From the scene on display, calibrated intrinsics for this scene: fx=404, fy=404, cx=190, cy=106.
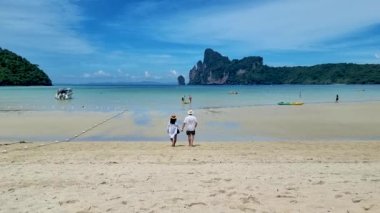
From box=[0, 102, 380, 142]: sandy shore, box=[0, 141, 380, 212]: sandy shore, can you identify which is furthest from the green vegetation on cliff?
box=[0, 141, 380, 212]: sandy shore

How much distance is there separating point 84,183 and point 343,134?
50.9 feet

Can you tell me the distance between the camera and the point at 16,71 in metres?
170

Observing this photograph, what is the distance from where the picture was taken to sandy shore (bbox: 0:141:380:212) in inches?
290

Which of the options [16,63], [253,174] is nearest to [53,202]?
[253,174]

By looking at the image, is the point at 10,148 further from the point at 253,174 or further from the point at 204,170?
the point at 253,174

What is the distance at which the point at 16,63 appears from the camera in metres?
166

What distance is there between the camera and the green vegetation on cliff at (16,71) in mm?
161250

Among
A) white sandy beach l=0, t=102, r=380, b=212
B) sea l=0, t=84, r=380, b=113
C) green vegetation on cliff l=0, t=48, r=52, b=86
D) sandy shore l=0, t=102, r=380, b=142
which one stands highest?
green vegetation on cliff l=0, t=48, r=52, b=86

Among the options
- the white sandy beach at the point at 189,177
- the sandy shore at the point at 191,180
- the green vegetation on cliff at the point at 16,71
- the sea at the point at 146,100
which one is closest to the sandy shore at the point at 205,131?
the white sandy beach at the point at 189,177

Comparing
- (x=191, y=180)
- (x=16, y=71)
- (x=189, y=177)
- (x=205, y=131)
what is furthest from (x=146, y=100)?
(x=16, y=71)

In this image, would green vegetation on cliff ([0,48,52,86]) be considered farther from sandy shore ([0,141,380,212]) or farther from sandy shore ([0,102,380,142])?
sandy shore ([0,141,380,212])

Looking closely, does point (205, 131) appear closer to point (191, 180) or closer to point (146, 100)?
point (191, 180)

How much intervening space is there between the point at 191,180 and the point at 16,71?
177 meters

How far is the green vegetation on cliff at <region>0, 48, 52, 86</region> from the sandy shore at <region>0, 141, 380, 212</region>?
162 metres
